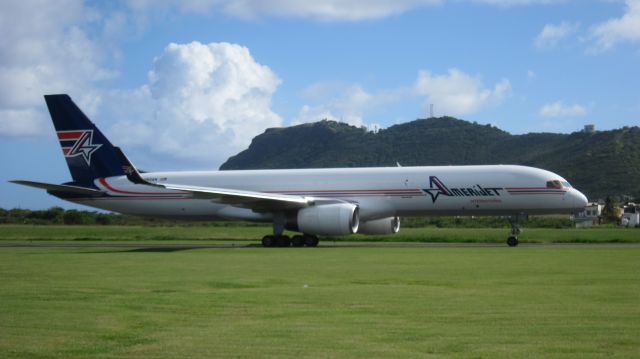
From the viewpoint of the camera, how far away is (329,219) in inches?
1351

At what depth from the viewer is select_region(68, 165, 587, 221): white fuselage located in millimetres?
34812

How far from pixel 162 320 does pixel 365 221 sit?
27015 mm

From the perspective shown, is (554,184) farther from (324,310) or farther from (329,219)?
(324,310)

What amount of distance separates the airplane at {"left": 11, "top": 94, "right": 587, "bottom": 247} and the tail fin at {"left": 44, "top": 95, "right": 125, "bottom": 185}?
48 millimetres

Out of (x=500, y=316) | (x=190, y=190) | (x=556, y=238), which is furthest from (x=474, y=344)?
(x=556, y=238)

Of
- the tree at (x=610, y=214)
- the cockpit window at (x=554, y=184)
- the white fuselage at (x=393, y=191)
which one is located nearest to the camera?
the cockpit window at (x=554, y=184)

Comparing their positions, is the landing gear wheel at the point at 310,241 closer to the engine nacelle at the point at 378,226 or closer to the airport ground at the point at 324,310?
the engine nacelle at the point at 378,226

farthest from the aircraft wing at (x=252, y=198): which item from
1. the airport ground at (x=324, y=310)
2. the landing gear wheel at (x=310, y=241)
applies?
the airport ground at (x=324, y=310)

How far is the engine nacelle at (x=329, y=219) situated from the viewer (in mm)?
34156

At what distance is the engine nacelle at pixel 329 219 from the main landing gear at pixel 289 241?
40.0 inches

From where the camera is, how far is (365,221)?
3725 centimetres

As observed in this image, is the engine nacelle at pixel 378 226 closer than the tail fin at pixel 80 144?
Yes

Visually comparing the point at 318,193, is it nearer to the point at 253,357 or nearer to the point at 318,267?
the point at 318,267

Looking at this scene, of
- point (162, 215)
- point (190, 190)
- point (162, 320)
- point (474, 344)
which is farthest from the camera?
point (162, 215)
